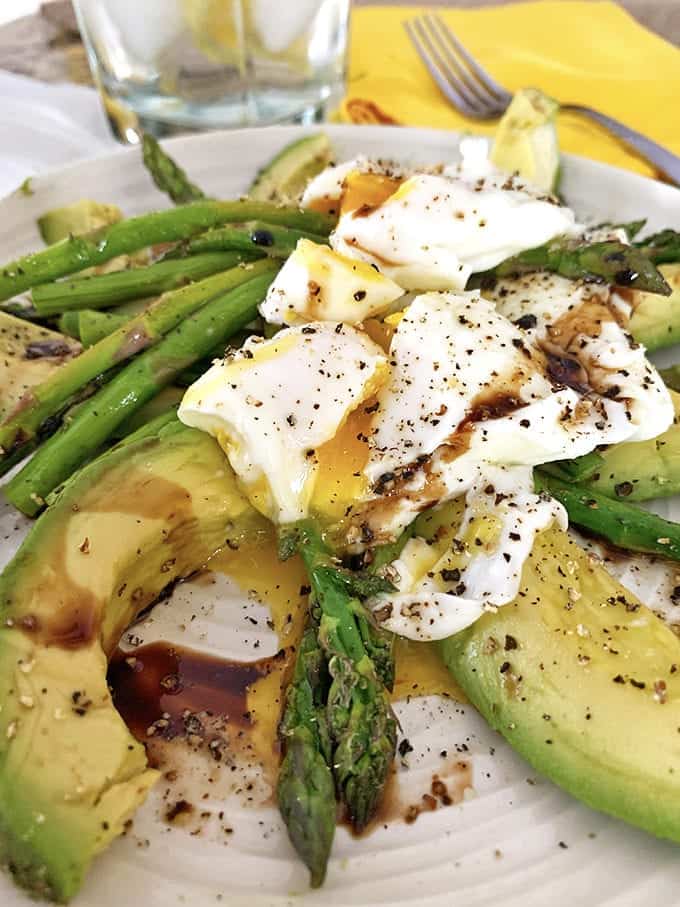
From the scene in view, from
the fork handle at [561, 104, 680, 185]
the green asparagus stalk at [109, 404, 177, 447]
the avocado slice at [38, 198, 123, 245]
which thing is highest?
the avocado slice at [38, 198, 123, 245]

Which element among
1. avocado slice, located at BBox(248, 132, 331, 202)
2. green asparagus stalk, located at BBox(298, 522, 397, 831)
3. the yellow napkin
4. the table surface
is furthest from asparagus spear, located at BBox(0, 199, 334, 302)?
the table surface

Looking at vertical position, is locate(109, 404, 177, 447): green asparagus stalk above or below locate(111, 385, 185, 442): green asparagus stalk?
above

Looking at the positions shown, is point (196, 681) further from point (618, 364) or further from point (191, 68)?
point (191, 68)

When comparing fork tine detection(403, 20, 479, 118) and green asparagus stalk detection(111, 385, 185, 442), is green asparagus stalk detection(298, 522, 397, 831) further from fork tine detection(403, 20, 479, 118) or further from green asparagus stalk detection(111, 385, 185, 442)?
fork tine detection(403, 20, 479, 118)

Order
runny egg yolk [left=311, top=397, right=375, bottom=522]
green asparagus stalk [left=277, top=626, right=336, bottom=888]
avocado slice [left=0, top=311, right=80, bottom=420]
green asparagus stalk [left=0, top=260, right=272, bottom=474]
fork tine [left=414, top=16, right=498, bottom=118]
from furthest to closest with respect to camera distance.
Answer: fork tine [left=414, top=16, right=498, bottom=118], avocado slice [left=0, top=311, right=80, bottom=420], green asparagus stalk [left=0, top=260, right=272, bottom=474], runny egg yolk [left=311, top=397, right=375, bottom=522], green asparagus stalk [left=277, top=626, right=336, bottom=888]

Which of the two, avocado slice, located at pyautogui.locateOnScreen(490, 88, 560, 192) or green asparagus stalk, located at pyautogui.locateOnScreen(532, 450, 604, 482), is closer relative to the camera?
green asparagus stalk, located at pyautogui.locateOnScreen(532, 450, 604, 482)

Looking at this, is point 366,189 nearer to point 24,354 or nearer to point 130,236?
point 130,236

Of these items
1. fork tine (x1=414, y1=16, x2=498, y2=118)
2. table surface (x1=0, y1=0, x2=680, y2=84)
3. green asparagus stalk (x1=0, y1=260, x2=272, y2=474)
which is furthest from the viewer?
table surface (x1=0, y1=0, x2=680, y2=84)

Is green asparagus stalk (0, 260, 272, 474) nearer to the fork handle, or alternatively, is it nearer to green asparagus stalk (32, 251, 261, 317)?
green asparagus stalk (32, 251, 261, 317)
